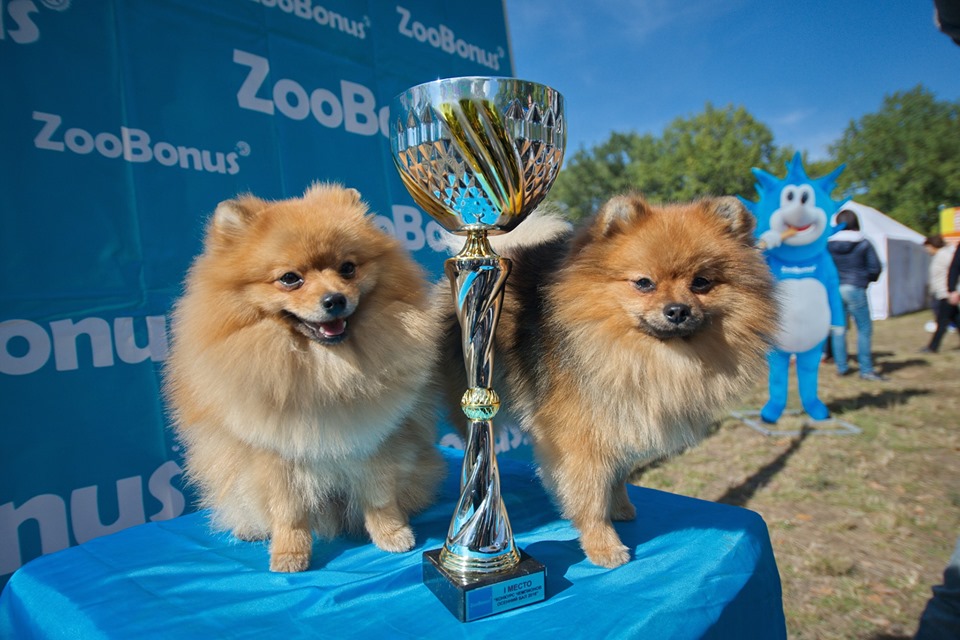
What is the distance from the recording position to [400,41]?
382cm

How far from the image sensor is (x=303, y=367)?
4.70 feet

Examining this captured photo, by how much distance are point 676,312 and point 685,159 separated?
4379 centimetres

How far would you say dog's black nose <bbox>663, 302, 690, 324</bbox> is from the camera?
1.47 meters

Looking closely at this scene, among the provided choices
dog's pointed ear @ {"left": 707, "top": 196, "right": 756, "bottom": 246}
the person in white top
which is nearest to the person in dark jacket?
the person in white top

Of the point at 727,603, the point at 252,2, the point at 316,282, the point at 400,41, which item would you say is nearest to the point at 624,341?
the point at 727,603

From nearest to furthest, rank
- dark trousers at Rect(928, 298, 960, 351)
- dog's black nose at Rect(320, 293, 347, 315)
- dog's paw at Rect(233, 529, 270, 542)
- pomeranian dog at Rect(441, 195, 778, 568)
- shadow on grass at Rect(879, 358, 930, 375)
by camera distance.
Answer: dog's black nose at Rect(320, 293, 347, 315) < pomeranian dog at Rect(441, 195, 778, 568) < dog's paw at Rect(233, 529, 270, 542) < shadow on grass at Rect(879, 358, 930, 375) < dark trousers at Rect(928, 298, 960, 351)

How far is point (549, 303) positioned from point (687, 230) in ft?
1.55

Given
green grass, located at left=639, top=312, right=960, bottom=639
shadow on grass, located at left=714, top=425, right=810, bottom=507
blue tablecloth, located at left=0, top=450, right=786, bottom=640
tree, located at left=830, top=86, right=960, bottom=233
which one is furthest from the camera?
tree, located at left=830, top=86, right=960, bottom=233

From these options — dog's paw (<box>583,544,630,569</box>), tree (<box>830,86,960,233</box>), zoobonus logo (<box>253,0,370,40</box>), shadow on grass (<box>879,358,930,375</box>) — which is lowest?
shadow on grass (<box>879,358,930,375</box>)

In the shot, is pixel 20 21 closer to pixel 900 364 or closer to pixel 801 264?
pixel 801 264

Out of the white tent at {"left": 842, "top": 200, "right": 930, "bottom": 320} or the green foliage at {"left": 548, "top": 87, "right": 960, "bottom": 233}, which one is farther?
the green foliage at {"left": 548, "top": 87, "right": 960, "bottom": 233}

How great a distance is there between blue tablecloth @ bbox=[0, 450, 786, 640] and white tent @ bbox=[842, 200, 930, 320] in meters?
16.8

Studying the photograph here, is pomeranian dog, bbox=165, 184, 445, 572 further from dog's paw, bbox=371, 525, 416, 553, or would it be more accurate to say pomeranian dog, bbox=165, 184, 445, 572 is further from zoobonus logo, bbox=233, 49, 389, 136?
zoobonus logo, bbox=233, 49, 389, 136

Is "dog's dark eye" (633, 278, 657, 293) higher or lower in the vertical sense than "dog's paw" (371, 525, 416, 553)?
higher
